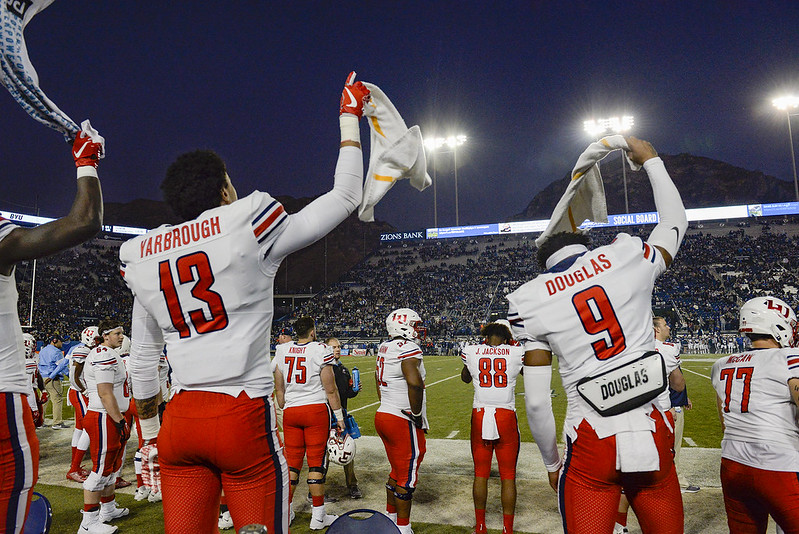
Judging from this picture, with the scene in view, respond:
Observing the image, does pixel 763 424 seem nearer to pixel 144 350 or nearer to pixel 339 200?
pixel 339 200

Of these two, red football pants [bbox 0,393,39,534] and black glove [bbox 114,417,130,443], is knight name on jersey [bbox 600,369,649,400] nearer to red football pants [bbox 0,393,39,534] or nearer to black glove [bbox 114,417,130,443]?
red football pants [bbox 0,393,39,534]

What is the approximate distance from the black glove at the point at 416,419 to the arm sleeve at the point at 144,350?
131 inches

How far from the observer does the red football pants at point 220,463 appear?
77.7 inches

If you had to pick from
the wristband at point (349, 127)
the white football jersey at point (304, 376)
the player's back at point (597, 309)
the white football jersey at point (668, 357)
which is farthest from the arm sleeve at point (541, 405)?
the white football jersey at point (304, 376)

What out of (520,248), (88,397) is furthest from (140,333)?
(520,248)

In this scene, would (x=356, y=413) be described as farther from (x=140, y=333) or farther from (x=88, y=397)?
(x=140, y=333)

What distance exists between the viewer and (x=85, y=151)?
244 cm

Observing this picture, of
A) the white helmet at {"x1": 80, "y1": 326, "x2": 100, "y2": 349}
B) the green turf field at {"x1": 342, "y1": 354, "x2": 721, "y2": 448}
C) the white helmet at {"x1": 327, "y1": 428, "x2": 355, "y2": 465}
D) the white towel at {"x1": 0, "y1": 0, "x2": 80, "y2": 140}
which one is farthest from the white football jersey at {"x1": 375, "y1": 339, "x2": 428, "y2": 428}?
the green turf field at {"x1": 342, "y1": 354, "x2": 721, "y2": 448}

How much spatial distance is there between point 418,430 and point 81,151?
13.9 feet

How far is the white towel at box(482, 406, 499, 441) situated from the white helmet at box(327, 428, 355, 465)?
70.2 inches

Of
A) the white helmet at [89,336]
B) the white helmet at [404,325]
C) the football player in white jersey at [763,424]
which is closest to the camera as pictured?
the football player in white jersey at [763,424]

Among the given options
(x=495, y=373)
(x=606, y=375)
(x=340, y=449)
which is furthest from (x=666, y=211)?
(x=340, y=449)

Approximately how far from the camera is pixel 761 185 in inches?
4870

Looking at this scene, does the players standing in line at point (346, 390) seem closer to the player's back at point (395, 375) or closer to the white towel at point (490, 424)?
the player's back at point (395, 375)
